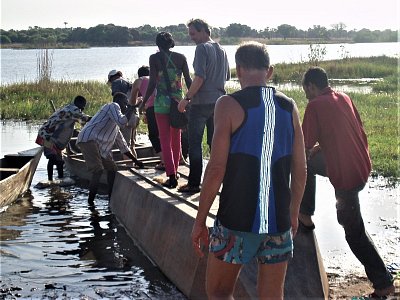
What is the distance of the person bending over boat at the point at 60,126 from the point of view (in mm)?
11633

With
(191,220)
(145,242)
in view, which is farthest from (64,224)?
(191,220)

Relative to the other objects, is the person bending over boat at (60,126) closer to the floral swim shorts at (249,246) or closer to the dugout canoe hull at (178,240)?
the dugout canoe hull at (178,240)

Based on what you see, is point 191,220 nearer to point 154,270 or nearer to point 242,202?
point 154,270

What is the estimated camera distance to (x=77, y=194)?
12.0 m

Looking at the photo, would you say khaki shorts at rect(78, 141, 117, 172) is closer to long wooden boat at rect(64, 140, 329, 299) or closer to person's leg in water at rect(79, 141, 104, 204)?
person's leg in water at rect(79, 141, 104, 204)

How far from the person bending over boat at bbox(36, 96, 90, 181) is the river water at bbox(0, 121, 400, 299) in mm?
821

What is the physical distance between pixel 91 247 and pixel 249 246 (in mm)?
4866

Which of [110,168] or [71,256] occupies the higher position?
[110,168]

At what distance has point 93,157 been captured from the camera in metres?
10.3

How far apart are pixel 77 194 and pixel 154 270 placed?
4.71 meters

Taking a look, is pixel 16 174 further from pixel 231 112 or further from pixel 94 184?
pixel 231 112

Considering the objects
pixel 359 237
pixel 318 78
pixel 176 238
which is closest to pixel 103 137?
pixel 176 238

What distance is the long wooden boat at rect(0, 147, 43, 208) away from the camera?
1090cm

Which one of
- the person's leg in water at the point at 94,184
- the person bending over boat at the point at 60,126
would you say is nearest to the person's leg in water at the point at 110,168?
the person's leg in water at the point at 94,184
